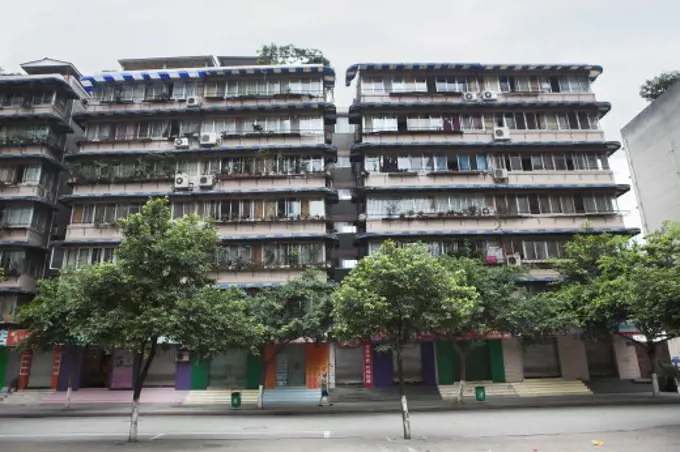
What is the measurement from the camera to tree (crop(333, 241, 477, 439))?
47.3 feet

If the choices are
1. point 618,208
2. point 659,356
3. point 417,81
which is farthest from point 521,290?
point 417,81

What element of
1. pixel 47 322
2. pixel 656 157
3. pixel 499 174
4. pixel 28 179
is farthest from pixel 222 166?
pixel 656 157

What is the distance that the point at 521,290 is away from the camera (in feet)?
86.0

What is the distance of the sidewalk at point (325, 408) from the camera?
21.0 metres

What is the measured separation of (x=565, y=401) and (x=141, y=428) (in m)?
19.7

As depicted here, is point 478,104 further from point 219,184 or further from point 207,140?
point 207,140

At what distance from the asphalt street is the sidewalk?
1344mm

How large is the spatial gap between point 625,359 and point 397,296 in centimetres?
2275

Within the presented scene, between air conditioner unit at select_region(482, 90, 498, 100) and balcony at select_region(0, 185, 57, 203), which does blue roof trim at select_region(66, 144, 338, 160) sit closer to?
balcony at select_region(0, 185, 57, 203)

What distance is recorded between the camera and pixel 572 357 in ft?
94.4

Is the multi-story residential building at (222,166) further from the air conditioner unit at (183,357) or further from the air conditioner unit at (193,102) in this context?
the air conditioner unit at (183,357)

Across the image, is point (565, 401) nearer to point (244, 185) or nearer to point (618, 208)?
point (618, 208)

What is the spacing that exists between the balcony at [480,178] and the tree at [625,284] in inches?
233

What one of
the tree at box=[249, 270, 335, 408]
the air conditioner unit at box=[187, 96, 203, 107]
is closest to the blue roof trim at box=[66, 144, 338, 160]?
the air conditioner unit at box=[187, 96, 203, 107]
